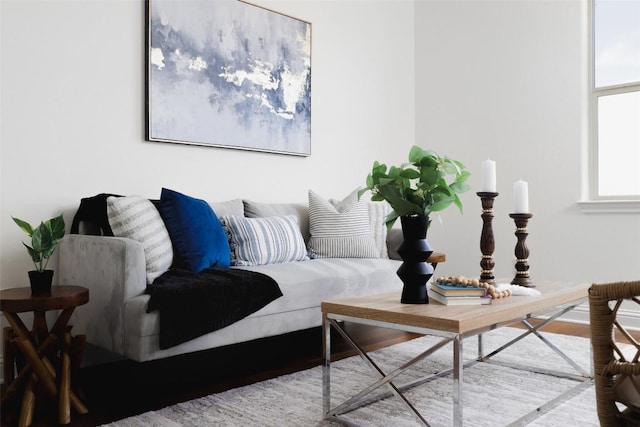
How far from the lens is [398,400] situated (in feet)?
7.61

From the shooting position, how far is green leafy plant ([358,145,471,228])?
2092 mm

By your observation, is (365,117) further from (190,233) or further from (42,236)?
(42,236)

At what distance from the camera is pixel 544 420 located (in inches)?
82.8

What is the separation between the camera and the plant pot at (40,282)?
7.44ft

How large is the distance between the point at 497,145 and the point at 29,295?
3.63m

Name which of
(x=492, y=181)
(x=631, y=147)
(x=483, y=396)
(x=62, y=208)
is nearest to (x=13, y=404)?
(x=62, y=208)

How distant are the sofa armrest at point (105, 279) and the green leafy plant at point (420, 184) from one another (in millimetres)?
1053

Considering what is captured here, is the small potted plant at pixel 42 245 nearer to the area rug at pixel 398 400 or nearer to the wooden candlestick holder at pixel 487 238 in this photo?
the area rug at pixel 398 400

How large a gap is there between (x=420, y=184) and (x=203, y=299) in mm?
1037

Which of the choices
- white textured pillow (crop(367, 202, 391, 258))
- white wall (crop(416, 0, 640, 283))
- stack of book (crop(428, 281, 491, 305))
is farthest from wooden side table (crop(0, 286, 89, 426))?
white wall (crop(416, 0, 640, 283))

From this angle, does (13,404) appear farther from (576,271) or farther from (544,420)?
(576,271)

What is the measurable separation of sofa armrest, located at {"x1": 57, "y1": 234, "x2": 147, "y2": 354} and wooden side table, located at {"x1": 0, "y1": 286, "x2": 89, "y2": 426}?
0.15 m

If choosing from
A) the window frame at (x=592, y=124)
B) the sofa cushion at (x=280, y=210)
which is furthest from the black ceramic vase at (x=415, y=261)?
the window frame at (x=592, y=124)

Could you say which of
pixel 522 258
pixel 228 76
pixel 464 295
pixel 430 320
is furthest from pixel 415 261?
pixel 228 76
